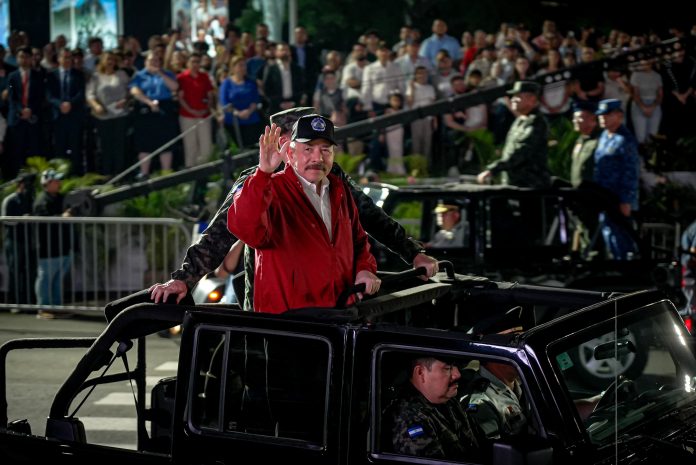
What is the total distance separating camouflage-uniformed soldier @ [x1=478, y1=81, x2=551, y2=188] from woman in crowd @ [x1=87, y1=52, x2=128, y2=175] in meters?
7.56

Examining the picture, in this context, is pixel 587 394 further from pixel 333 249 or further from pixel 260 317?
pixel 260 317

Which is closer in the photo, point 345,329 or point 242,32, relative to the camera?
point 345,329

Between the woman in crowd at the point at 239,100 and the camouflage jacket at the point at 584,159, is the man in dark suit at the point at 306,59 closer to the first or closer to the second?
the woman in crowd at the point at 239,100

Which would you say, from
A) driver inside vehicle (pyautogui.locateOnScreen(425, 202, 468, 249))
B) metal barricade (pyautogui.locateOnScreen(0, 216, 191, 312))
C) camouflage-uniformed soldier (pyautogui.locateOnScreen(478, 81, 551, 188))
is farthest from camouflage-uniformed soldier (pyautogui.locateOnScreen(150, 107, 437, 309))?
metal barricade (pyautogui.locateOnScreen(0, 216, 191, 312))

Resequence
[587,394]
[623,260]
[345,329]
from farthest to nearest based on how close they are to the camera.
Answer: [623,260]
[587,394]
[345,329]

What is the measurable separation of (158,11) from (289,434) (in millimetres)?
15634

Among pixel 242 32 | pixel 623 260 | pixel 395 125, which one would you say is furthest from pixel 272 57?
pixel 623 260

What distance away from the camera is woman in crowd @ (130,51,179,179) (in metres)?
18.1

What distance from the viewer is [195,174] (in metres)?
17.3

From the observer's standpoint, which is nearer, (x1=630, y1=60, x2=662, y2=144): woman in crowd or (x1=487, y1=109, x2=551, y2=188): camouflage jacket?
(x1=487, y1=109, x2=551, y2=188): camouflage jacket

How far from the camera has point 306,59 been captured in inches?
729

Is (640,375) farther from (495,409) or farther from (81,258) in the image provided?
(81,258)

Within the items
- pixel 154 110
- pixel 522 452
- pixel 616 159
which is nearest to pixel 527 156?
pixel 616 159

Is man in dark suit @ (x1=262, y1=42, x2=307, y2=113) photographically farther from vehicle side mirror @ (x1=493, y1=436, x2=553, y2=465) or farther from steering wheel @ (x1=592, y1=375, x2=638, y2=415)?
vehicle side mirror @ (x1=493, y1=436, x2=553, y2=465)
